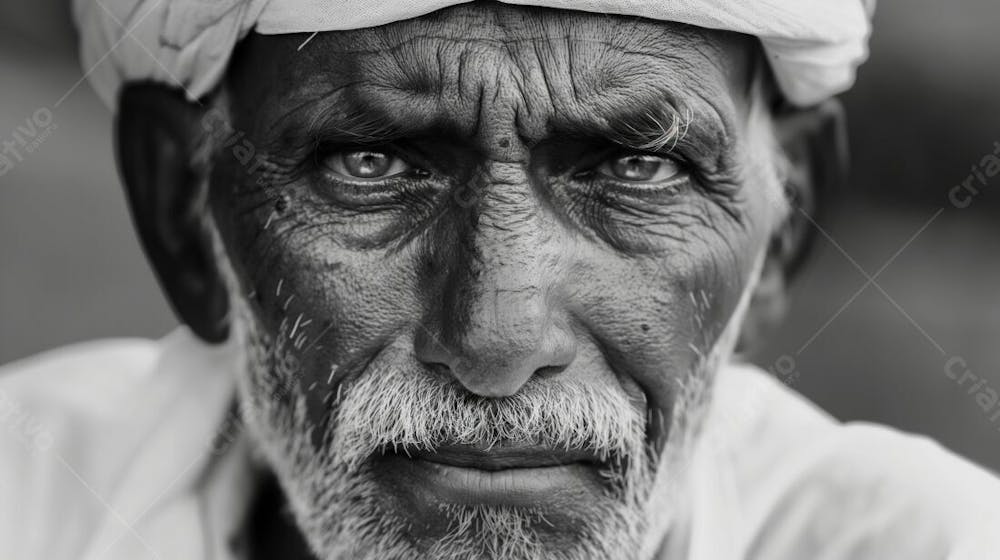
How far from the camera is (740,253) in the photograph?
6.75ft

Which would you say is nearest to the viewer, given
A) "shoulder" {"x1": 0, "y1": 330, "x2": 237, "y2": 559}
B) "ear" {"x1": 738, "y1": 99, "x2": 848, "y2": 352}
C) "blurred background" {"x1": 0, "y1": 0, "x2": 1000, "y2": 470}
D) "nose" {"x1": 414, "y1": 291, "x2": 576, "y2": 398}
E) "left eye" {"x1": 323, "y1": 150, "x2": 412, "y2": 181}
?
"nose" {"x1": 414, "y1": 291, "x2": 576, "y2": 398}

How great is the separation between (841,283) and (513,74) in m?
3.84

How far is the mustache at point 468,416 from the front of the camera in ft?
5.69

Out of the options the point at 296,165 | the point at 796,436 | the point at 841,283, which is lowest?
the point at 841,283

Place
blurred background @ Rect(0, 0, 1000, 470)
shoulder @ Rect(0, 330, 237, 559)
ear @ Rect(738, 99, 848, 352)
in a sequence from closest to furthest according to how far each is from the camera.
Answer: shoulder @ Rect(0, 330, 237, 559), ear @ Rect(738, 99, 848, 352), blurred background @ Rect(0, 0, 1000, 470)

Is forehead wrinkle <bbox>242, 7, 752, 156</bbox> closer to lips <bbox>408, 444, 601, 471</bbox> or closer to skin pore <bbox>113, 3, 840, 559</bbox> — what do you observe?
skin pore <bbox>113, 3, 840, 559</bbox>

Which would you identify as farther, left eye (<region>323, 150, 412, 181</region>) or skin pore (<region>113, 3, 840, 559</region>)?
left eye (<region>323, 150, 412, 181</region>)

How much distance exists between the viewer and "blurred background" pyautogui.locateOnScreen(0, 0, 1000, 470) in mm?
4926

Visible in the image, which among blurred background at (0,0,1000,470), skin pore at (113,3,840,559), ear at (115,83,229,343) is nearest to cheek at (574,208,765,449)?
skin pore at (113,3,840,559)

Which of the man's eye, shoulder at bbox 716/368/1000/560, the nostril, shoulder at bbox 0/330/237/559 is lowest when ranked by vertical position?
shoulder at bbox 716/368/1000/560

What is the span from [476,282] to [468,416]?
20 centimetres

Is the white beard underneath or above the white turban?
underneath

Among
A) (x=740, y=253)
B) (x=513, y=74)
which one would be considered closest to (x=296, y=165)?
(x=513, y=74)

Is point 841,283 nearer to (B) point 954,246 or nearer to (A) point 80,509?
(B) point 954,246
